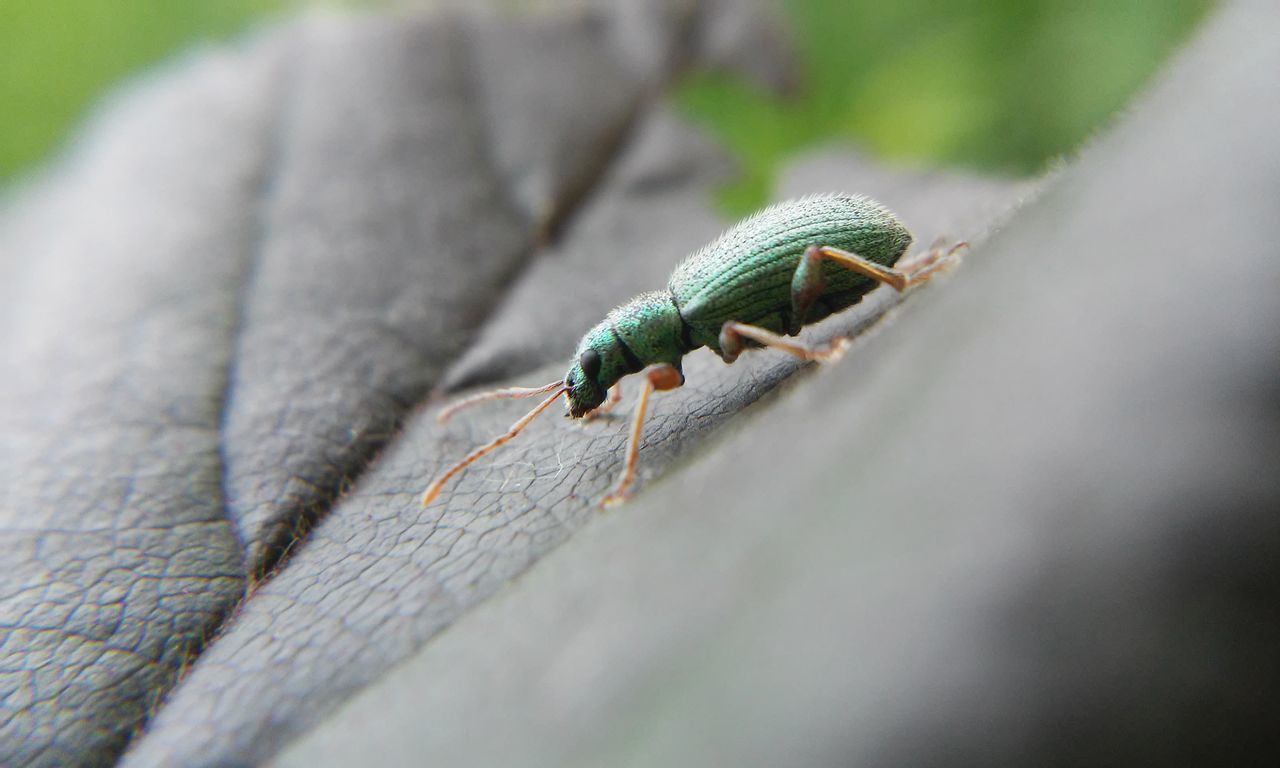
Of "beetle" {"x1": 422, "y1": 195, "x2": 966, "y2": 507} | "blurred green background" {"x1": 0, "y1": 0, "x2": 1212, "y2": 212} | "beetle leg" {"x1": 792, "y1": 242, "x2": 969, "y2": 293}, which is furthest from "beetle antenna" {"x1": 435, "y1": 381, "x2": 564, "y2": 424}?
"blurred green background" {"x1": 0, "y1": 0, "x2": 1212, "y2": 212}

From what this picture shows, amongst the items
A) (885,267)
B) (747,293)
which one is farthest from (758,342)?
(885,267)

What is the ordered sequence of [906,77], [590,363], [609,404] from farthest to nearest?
[906,77] → [609,404] → [590,363]

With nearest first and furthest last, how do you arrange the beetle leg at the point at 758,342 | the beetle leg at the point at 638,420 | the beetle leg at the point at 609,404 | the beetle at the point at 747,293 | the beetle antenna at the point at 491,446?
the beetle leg at the point at 638,420 < the beetle leg at the point at 758,342 < the beetle antenna at the point at 491,446 < the beetle at the point at 747,293 < the beetle leg at the point at 609,404

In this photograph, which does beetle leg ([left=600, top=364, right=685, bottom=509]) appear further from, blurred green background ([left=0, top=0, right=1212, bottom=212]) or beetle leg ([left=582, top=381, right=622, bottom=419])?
blurred green background ([left=0, top=0, right=1212, bottom=212])

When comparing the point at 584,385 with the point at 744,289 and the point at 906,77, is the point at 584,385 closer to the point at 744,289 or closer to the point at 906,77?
the point at 744,289

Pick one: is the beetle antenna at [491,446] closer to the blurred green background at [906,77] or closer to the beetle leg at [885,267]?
the beetle leg at [885,267]

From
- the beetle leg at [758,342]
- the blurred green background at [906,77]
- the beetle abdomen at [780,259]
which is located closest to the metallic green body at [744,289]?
the beetle abdomen at [780,259]

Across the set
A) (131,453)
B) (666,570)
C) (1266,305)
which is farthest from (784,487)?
(131,453)
